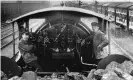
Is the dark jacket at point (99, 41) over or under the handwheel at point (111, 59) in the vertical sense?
over

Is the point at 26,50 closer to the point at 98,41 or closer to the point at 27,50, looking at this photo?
the point at 27,50

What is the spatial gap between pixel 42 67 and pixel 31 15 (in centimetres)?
157

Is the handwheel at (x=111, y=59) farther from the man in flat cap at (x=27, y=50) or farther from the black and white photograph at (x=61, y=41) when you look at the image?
the man in flat cap at (x=27, y=50)

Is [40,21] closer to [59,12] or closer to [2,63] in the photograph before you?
[59,12]

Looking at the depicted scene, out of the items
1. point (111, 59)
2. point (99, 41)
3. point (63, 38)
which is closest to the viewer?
point (111, 59)

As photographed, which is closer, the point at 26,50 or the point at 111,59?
the point at 111,59

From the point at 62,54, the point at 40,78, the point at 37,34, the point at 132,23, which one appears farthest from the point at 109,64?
the point at 132,23

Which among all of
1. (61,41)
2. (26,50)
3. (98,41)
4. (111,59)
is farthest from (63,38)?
(111,59)

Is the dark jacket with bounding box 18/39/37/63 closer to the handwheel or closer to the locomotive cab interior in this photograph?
the locomotive cab interior

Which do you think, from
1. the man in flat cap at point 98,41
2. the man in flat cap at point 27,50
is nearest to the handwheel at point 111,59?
the man in flat cap at point 98,41

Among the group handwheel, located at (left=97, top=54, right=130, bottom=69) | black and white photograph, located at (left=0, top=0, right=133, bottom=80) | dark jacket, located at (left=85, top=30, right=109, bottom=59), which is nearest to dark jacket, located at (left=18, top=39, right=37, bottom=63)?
black and white photograph, located at (left=0, top=0, right=133, bottom=80)

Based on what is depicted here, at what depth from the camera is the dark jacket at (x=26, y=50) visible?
644 centimetres

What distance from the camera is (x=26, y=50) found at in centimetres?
645

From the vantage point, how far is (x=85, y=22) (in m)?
6.70
